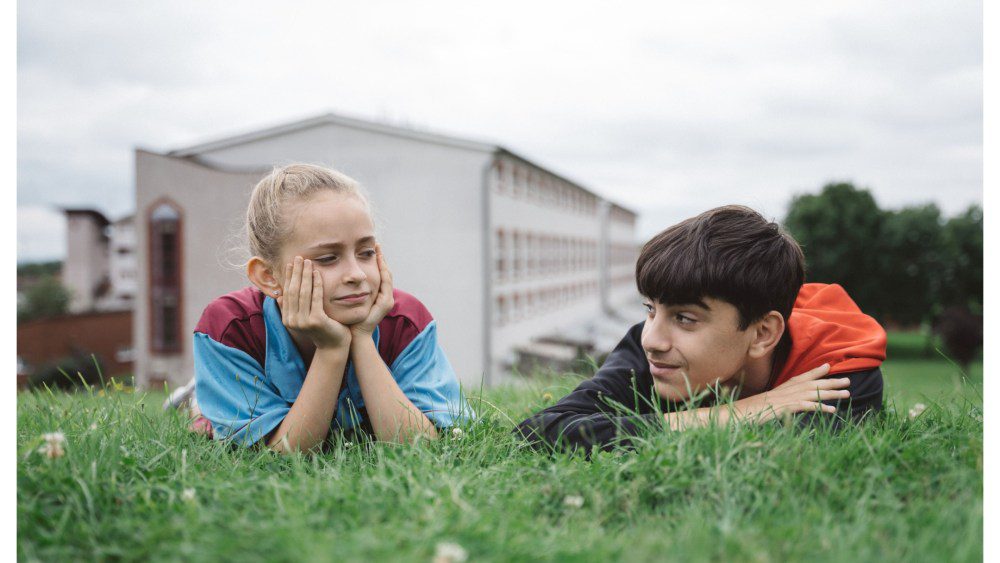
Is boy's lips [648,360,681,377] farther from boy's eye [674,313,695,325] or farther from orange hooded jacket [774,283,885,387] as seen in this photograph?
orange hooded jacket [774,283,885,387]

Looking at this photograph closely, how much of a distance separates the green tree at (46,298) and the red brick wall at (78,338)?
3390cm

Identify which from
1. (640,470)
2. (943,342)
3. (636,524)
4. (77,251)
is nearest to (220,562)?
(636,524)

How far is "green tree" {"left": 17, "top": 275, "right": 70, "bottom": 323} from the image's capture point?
247 feet

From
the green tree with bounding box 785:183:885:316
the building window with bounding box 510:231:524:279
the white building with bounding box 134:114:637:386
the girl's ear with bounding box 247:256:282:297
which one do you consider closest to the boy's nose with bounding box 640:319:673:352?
the girl's ear with bounding box 247:256:282:297

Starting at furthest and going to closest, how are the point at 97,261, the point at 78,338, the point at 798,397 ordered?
the point at 97,261, the point at 78,338, the point at 798,397

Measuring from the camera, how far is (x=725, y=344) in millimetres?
2674

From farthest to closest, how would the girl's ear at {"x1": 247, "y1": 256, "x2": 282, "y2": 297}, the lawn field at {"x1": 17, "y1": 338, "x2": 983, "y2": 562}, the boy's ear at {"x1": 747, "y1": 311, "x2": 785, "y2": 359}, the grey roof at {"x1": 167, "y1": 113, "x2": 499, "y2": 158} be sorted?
the grey roof at {"x1": 167, "y1": 113, "x2": 499, "y2": 158} < the girl's ear at {"x1": 247, "y1": 256, "x2": 282, "y2": 297} < the boy's ear at {"x1": 747, "y1": 311, "x2": 785, "y2": 359} < the lawn field at {"x1": 17, "y1": 338, "x2": 983, "y2": 562}

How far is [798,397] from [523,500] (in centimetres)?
123

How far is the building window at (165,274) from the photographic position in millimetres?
31500

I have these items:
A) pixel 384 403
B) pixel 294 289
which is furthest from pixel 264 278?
pixel 384 403

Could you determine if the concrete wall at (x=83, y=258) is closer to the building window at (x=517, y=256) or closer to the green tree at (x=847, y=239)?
the building window at (x=517, y=256)

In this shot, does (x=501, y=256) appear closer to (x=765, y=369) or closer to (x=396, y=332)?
(x=396, y=332)
